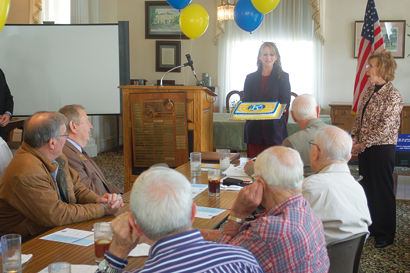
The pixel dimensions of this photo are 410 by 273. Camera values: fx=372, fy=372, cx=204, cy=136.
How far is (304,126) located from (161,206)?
1.86m

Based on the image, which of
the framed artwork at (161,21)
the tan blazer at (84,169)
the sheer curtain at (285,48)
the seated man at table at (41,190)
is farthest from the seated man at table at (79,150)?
the framed artwork at (161,21)

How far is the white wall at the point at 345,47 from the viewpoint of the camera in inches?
295

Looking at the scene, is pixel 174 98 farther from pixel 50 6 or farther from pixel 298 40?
pixel 298 40

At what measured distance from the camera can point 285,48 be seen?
8055 mm

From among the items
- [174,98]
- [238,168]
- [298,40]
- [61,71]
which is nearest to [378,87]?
[238,168]

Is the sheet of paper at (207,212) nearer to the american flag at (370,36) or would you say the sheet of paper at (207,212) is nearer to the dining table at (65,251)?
the dining table at (65,251)

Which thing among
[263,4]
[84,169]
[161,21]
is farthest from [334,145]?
[161,21]

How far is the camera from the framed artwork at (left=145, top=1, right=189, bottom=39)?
27.4 feet

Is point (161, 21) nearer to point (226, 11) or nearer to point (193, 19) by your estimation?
point (226, 11)

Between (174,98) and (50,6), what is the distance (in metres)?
4.77

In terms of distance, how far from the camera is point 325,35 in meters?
7.89

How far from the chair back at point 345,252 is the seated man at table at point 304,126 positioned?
38.3 inches

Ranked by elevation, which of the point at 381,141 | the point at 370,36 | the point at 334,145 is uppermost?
the point at 370,36

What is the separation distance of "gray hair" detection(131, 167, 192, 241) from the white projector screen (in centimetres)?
430
